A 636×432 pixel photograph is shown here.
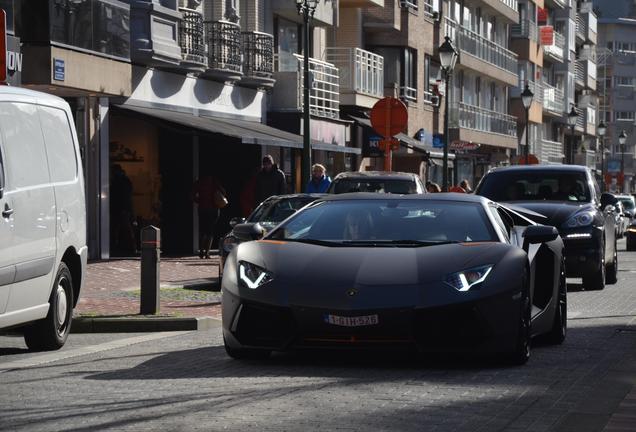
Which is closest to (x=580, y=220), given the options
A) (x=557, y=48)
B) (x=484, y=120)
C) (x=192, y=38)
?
(x=192, y=38)

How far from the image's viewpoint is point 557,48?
9519 centimetres

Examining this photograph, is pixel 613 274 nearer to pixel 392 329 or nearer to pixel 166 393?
pixel 392 329

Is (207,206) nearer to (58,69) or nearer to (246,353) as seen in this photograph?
(58,69)

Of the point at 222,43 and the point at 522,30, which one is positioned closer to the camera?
the point at 222,43

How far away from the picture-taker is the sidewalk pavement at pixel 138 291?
57.1 ft

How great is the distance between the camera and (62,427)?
8.45m

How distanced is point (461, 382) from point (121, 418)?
273 cm

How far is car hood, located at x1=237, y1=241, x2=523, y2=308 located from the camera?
11.2m

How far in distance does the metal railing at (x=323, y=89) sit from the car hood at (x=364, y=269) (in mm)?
29919

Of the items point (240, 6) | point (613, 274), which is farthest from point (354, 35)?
point (613, 274)

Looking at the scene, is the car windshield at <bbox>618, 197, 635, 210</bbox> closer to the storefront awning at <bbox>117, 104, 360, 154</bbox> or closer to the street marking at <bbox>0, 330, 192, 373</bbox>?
the storefront awning at <bbox>117, 104, 360, 154</bbox>

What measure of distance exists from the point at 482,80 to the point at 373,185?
155 ft

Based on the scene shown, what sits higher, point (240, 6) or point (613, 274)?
point (240, 6)

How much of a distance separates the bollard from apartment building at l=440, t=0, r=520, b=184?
45.3 meters
